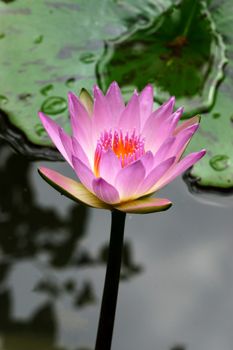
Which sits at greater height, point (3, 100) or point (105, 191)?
point (3, 100)

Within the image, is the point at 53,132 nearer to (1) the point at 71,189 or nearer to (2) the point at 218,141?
(1) the point at 71,189

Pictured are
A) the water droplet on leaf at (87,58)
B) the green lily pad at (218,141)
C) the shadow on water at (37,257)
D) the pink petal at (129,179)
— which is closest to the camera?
the pink petal at (129,179)

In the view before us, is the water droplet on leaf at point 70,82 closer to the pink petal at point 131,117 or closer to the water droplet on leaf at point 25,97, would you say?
the water droplet on leaf at point 25,97

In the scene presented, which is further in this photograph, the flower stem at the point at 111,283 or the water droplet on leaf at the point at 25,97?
the water droplet on leaf at the point at 25,97

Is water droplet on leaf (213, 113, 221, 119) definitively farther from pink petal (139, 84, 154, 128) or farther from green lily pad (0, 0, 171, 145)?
pink petal (139, 84, 154, 128)

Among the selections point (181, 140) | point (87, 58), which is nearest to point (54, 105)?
point (87, 58)

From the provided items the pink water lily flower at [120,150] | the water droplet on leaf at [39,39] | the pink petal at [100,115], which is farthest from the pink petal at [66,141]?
the water droplet on leaf at [39,39]

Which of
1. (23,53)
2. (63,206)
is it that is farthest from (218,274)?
(23,53)

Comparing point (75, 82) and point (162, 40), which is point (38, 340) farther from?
point (162, 40)
